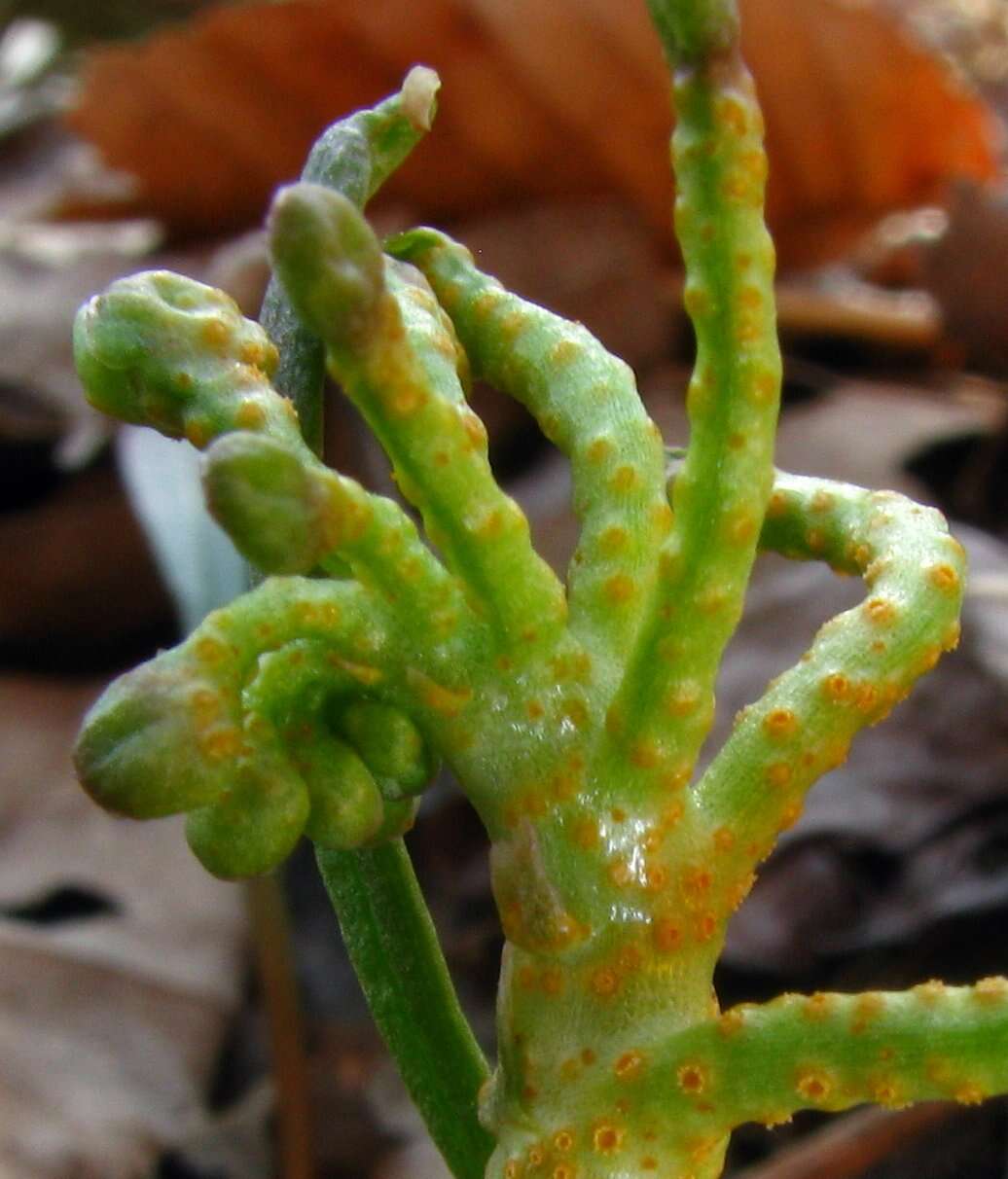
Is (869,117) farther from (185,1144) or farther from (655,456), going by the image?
(655,456)

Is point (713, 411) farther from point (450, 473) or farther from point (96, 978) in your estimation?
point (96, 978)

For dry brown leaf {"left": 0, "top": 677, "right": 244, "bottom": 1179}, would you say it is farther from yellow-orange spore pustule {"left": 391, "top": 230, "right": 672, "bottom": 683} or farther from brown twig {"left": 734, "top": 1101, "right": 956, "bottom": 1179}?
yellow-orange spore pustule {"left": 391, "top": 230, "right": 672, "bottom": 683}

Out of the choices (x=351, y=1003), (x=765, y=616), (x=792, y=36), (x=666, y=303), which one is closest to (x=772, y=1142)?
(x=351, y=1003)

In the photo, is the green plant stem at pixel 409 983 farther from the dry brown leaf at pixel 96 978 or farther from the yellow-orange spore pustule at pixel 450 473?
the dry brown leaf at pixel 96 978

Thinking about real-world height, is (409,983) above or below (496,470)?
below

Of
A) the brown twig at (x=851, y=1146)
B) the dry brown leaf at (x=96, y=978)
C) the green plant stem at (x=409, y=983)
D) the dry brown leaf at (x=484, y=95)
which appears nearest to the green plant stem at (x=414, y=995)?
the green plant stem at (x=409, y=983)

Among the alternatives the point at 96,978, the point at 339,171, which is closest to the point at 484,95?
the point at 96,978

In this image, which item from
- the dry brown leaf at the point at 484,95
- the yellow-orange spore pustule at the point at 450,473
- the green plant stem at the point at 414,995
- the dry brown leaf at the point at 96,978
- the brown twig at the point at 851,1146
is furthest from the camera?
the dry brown leaf at the point at 484,95
